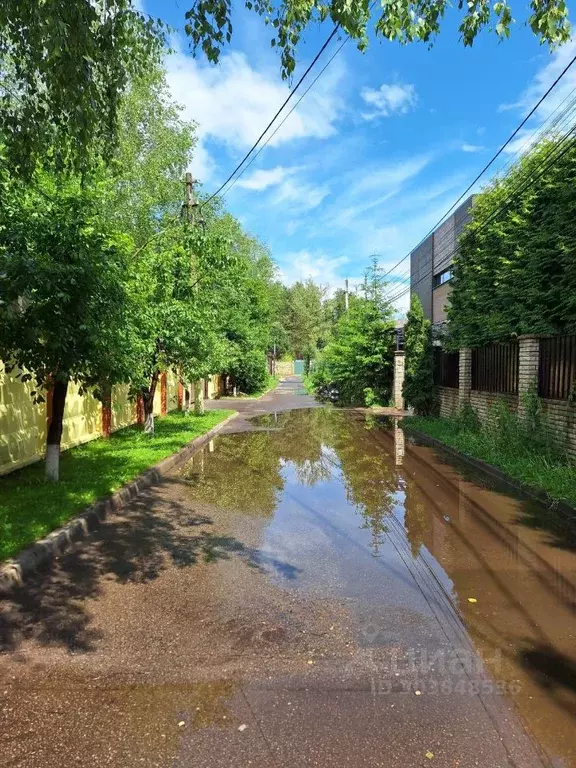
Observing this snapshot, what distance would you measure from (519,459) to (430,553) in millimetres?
4813

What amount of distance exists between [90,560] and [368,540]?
293 cm

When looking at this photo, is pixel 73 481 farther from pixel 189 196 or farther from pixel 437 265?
pixel 437 265

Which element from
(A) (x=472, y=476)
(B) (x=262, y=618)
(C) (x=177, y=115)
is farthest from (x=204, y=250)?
(C) (x=177, y=115)

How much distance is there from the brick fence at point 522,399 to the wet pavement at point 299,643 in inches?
87.3

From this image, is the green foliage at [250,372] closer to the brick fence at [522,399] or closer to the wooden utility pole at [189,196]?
the wooden utility pole at [189,196]

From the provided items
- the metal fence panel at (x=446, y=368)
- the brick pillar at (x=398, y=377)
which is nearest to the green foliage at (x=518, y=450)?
the metal fence panel at (x=446, y=368)

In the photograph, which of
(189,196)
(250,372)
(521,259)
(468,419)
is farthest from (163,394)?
(250,372)

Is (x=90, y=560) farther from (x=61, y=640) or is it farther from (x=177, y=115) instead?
(x=177, y=115)

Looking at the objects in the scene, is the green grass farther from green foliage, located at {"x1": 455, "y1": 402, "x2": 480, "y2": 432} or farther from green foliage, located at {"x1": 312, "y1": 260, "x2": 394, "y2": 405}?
green foliage, located at {"x1": 312, "y1": 260, "x2": 394, "y2": 405}

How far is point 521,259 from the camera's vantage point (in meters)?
11.0

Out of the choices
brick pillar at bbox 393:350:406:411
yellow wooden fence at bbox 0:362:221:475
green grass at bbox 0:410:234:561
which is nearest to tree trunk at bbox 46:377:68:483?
green grass at bbox 0:410:234:561

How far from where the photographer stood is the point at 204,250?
10.5m

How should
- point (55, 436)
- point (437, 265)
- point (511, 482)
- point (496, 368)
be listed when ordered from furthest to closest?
point (437, 265) < point (496, 368) < point (511, 482) < point (55, 436)

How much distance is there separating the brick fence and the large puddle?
152cm
